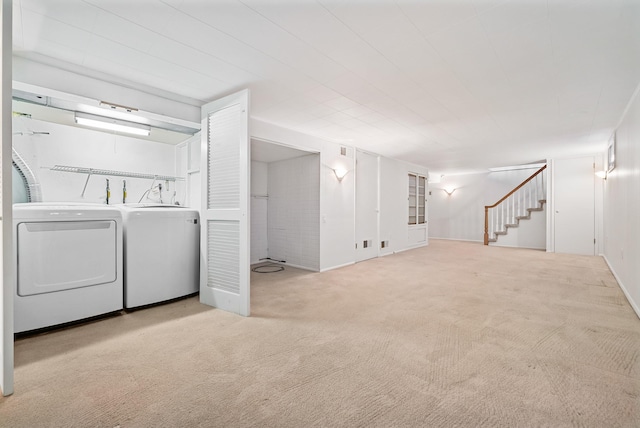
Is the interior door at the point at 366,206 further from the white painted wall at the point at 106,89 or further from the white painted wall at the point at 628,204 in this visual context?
the white painted wall at the point at 628,204

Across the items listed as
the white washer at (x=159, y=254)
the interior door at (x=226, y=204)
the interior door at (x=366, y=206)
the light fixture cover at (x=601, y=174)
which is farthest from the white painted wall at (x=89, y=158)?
the light fixture cover at (x=601, y=174)

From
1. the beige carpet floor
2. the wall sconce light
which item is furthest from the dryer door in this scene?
the wall sconce light

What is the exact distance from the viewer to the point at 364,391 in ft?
5.23

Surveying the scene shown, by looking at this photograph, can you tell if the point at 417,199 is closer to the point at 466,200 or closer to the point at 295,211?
the point at 466,200

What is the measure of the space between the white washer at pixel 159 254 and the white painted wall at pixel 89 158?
61 cm

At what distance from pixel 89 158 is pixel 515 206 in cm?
963

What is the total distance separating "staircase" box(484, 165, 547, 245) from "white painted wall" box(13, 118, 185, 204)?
845 cm

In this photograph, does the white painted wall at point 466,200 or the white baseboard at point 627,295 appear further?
the white painted wall at point 466,200

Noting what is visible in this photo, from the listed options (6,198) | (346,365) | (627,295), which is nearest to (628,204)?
(627,295)

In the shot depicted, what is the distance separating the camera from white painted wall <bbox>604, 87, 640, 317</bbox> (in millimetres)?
2889

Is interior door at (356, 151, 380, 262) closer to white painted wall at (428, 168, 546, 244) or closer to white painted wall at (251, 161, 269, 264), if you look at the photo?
white painted wall at (251, 161, 269, 264)

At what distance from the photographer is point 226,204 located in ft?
9.73

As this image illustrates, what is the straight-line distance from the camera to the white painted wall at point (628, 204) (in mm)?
2889

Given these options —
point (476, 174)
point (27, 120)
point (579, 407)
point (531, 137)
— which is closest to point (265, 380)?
point (579, 407)
